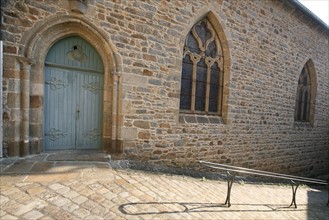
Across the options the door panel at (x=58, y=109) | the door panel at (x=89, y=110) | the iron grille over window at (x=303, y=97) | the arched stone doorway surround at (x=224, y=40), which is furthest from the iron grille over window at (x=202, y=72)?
the iron grille over window at (x=303, y=97)

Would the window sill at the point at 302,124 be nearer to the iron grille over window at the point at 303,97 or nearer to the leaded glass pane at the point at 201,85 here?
the iron grille over window at the point at 303,97

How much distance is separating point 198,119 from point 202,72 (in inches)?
56.6

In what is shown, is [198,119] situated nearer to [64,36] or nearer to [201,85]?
[201,85]

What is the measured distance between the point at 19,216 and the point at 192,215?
6.66 feet

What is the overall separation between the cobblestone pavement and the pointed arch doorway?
85 centimetres

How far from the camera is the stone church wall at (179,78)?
3447mm

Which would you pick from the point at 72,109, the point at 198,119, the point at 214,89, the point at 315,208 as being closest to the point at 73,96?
the point at 72,109

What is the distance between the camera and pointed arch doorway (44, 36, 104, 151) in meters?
3.91

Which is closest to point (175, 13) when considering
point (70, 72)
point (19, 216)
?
point (70, 72)

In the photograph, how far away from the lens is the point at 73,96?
411cm

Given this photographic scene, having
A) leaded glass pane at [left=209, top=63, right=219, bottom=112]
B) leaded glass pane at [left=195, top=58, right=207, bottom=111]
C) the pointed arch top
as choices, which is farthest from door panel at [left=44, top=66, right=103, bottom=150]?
leaded glass pane at [left=209, top=63, right=219, bottom=112]

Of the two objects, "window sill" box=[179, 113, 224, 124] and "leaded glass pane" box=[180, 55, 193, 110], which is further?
"leaded glass pane" box=[180, 55, 193, 110]

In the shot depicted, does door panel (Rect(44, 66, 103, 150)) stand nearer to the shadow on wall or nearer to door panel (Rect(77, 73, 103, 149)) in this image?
door panel (Rect(77, 73, 103, 149))

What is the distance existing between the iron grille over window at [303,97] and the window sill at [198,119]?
16.7 ft
